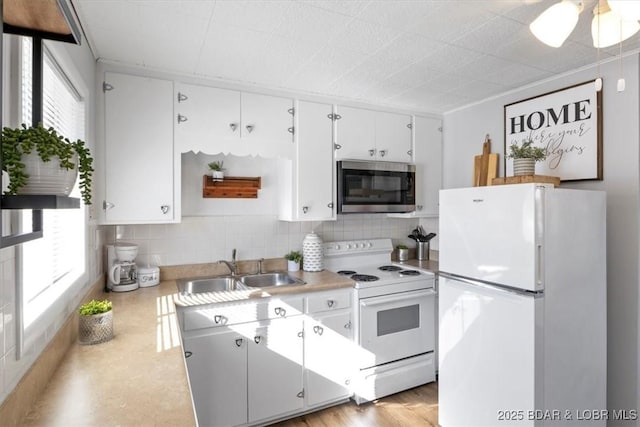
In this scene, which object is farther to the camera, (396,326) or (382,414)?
(396,326)

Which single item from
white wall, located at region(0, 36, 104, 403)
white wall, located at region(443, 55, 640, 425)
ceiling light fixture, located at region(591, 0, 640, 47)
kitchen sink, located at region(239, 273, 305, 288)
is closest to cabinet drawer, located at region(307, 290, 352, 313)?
kitchen sink, located at region(239, 273, 305, 288)

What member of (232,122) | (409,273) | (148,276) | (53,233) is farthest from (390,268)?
(53,233)

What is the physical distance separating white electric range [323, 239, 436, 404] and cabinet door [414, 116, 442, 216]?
62cm

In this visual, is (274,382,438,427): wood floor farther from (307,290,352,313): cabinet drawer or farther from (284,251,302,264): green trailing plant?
(284,251,302,264): green trailing plant

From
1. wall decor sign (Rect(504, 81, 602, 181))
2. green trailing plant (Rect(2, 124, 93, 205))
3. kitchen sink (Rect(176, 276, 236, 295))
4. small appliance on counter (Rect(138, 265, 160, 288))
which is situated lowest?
kitchen sink (Rect(176, 276, 236, 295))

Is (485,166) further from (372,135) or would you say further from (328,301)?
(328,301)

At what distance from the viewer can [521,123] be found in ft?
8.41

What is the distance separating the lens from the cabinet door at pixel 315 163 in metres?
2.66

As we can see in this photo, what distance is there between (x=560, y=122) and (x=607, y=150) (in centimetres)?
34

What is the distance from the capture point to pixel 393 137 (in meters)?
3.02

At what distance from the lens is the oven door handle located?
2.53 meters

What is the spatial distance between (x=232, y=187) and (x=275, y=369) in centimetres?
132

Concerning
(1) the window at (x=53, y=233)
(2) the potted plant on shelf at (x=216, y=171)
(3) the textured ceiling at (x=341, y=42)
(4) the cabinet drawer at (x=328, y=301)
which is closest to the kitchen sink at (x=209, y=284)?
(4) the cabinet drawer at (x=328, y=301)

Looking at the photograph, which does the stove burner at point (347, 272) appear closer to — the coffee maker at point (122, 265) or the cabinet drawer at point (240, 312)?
the cabinet drawer at point (240, 312)
